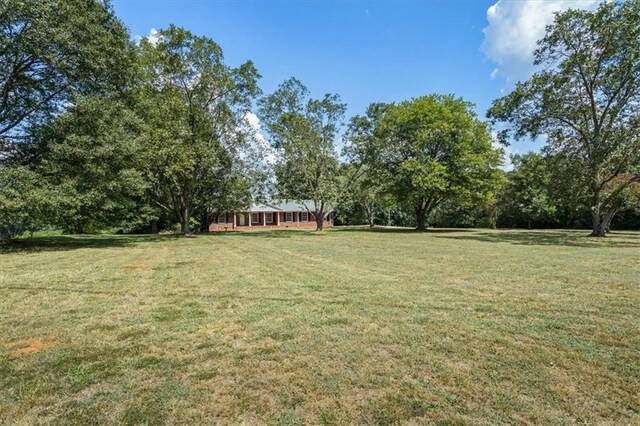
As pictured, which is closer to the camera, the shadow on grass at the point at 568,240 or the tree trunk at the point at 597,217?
the shadow on grass at the point at 568,240

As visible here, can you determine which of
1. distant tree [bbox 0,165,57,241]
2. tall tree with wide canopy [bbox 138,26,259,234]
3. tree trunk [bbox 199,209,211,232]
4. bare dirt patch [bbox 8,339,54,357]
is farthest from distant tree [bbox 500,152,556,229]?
bare dirt patch [bbox 8,339,54,357]

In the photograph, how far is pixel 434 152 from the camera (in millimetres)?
28344

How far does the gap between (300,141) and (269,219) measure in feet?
68.5

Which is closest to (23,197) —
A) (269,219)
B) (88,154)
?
(88,154)

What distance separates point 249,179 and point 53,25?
14.0 m

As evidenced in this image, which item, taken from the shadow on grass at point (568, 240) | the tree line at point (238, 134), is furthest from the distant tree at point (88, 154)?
the shadow on grass at point (568, 240)

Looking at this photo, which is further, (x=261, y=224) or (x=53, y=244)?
(x=261, y=224)

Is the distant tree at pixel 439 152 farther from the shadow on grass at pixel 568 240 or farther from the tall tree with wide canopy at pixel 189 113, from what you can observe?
the tall tree with wide canopy at pixel 189 113

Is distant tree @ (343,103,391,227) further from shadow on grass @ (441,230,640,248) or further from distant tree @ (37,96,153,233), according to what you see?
distant tree @ (37,96,153,233)

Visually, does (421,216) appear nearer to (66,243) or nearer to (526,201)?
(526,201)

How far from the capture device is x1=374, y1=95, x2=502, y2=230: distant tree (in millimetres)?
26562

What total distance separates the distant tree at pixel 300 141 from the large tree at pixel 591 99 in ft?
38.5

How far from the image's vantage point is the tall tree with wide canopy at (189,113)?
19125 mm

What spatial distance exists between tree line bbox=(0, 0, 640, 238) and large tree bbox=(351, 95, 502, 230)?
119 mm
